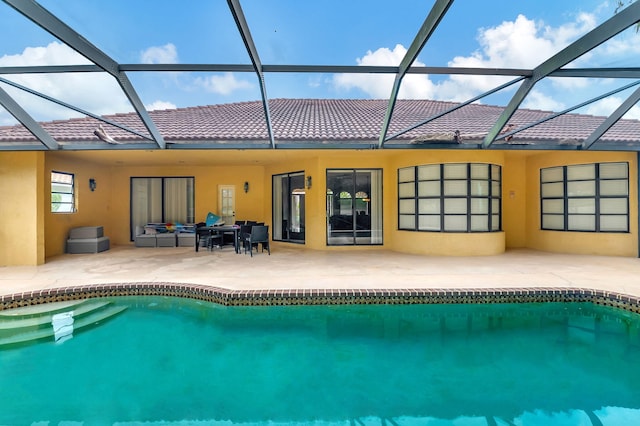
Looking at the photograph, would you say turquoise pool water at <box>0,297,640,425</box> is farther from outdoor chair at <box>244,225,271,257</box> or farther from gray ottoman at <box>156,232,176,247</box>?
gray ottoman at <box>156,232,176,247</box>

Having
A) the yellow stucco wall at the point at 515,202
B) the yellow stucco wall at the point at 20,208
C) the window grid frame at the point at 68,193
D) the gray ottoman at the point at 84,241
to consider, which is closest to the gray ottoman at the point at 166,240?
the gray ottoman at the point at 84,241

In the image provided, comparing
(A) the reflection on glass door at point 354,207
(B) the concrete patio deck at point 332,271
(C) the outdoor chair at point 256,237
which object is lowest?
(B) the concrete patio deck at point 332,271

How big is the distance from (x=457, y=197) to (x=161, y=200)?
9.88 metres

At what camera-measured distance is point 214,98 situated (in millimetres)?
8062

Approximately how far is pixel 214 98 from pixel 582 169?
1009 centimetres

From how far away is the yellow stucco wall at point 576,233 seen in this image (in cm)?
837

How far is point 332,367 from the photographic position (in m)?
3.73

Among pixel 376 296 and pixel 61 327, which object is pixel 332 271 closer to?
pixel 376 296

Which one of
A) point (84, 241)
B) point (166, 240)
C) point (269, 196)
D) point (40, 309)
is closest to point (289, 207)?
point (269, 196)

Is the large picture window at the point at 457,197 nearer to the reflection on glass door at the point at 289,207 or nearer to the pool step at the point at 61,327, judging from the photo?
the reflection on glass door at the point at 289,207

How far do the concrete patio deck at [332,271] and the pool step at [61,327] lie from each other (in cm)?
83

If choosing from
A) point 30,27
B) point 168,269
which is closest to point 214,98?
point 30,27

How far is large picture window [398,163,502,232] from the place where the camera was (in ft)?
28.7

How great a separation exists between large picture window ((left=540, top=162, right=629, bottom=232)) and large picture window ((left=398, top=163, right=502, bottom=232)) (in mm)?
1766
